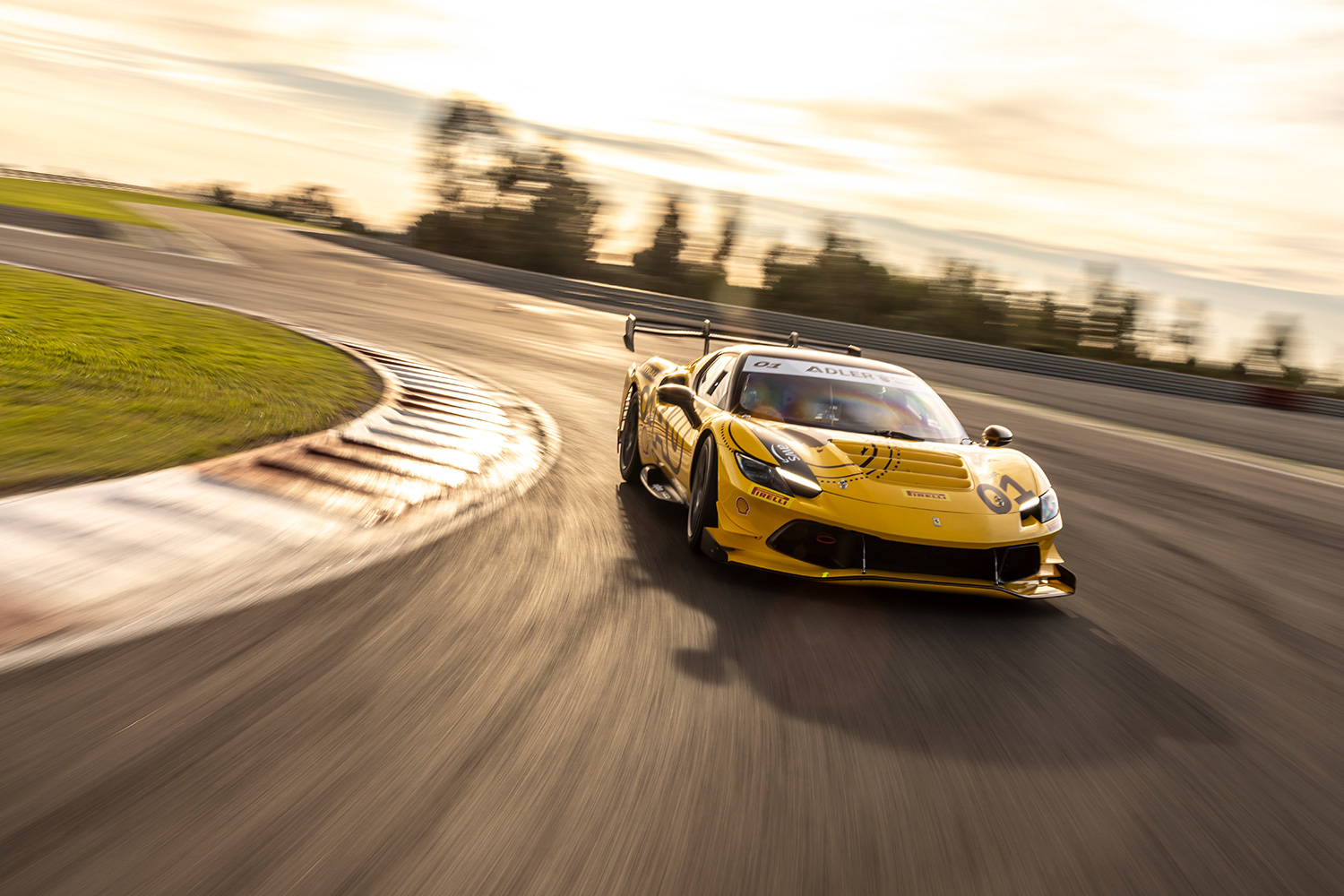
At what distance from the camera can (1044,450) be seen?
11852 millimetres

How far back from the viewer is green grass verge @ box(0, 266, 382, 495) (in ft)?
19.9

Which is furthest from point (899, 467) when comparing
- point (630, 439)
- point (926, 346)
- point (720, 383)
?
point (926, 346)

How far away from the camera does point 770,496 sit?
4.92 metres

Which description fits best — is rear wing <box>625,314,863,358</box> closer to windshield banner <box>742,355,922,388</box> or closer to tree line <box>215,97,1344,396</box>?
windshield banner <box>742,355,922,388</box>

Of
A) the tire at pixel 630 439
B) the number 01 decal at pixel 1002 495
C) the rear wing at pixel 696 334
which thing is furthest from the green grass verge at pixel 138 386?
the number 01 decal at pixel 1002 495

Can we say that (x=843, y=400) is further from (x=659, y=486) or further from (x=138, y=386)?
(x=138, y=386)

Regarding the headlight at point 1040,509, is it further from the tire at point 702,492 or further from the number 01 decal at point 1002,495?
the tire at point 702,492

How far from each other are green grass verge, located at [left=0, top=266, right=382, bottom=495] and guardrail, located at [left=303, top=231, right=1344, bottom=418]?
13043 millimetres

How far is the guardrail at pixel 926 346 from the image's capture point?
25047 millimetres

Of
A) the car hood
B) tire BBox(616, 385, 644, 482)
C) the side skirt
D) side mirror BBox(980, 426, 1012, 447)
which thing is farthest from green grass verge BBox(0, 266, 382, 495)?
side mirror BBox(980, 426, 1012, 447)

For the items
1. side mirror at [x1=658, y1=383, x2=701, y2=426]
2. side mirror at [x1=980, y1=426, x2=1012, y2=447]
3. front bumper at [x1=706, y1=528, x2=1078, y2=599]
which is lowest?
front bumper at [x1=706, y1=528, x2=1078, y2=599]

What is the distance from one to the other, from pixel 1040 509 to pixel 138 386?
716 centimetres

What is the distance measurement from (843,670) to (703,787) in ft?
4.10

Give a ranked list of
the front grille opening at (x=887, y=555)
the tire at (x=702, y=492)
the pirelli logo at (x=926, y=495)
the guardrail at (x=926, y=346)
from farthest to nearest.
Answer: the guardrail at (x=926, y=346), the tire at (x=702, y=492), the pirelli logo at (x=926, y=495), the front grille opening at (x=887, y=555)
